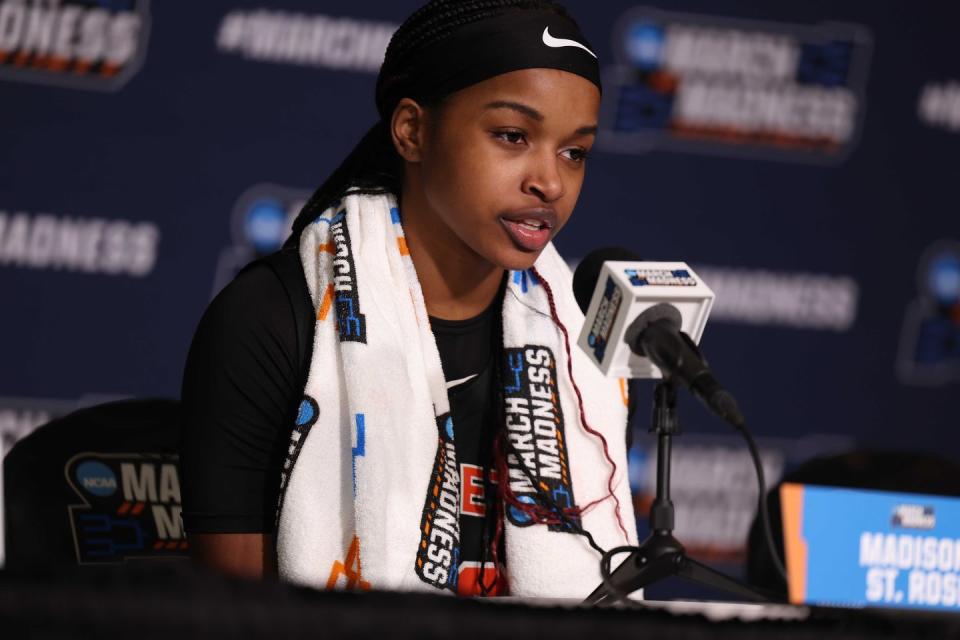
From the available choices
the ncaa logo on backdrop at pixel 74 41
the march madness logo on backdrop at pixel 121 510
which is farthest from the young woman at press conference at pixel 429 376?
the ncaa logo on backdrop at pixel 74 41

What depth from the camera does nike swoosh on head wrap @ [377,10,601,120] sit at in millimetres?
1573

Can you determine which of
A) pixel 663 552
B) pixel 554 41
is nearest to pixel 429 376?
pixel 554 41

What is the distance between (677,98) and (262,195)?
112 cm

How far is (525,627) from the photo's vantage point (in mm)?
550

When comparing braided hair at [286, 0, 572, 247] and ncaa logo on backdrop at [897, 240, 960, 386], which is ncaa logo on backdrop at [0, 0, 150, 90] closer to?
braided hair at [286, 0, 572, 247]

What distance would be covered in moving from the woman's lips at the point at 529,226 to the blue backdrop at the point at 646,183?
134cm

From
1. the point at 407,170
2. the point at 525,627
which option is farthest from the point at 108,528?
the point at 525,627

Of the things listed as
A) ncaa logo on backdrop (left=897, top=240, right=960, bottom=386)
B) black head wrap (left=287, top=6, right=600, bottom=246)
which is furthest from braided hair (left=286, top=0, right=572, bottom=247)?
ncaa logo on backdrop (left=897, top=240, right=960, bottom=386)

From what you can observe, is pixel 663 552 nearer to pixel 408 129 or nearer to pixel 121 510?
pixel 408 129

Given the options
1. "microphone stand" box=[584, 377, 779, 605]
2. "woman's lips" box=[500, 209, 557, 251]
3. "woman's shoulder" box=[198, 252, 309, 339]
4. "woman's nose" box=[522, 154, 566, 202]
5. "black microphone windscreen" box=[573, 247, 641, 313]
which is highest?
"woman's nose" box=[522, 154, 566, 202]

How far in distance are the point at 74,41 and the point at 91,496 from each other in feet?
4.46

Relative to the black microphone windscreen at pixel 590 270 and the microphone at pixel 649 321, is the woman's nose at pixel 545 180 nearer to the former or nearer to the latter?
the black microphone windscreen at pixel 590 270

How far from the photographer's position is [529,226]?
157 centimetres

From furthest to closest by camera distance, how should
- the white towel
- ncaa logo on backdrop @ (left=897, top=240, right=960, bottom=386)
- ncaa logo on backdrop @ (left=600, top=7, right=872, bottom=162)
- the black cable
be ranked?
ncaa logo on backdrop @ (left=897, top=240, right=960, bottom=386)
ncaa logo on backdrop @ (left=600, top=7, right=872, bottom=162)
the white towel
the black cable
